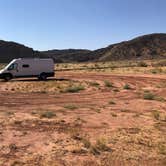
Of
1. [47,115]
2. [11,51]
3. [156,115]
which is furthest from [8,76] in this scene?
[11,51]

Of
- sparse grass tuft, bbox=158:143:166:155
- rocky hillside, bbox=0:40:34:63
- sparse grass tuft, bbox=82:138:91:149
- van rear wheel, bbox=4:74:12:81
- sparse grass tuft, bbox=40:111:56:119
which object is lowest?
sparse grass tuft, bbox=158:143:166:155

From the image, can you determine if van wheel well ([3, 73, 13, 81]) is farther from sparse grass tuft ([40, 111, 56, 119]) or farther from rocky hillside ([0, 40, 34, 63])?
rocky hillside ([0, 40, 34, 63])

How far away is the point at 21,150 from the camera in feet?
40.3

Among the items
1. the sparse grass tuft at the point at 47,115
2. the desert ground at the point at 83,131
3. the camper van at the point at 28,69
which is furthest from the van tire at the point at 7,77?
the sparse grass tuft at the point at 47,115

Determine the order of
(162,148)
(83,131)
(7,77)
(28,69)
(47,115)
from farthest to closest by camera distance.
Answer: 1. (28,69)
2. (7,77)
3. (47,115)
4. (83,131)
5. (162,148)

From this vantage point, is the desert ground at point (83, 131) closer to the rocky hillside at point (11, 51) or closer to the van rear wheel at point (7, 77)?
the van rear wheel at point (7, 77)

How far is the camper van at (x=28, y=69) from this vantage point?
130 ft

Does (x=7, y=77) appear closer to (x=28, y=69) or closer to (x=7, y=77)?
(x=7, y=77)

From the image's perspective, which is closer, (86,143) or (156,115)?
(86,143)

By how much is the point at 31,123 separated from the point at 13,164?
5.31 m

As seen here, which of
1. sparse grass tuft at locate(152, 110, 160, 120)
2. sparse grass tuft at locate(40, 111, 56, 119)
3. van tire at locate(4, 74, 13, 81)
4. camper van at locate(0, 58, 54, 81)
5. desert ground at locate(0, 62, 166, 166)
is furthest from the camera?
camper van at locate(0, 58, 54, 81)

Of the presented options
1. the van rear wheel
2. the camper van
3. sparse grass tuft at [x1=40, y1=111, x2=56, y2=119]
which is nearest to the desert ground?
sparse grass tuft at [x1=40, y1=111, x2=56, y2=119]

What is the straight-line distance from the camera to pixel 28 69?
40438 millimetres

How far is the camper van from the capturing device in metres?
39.7
